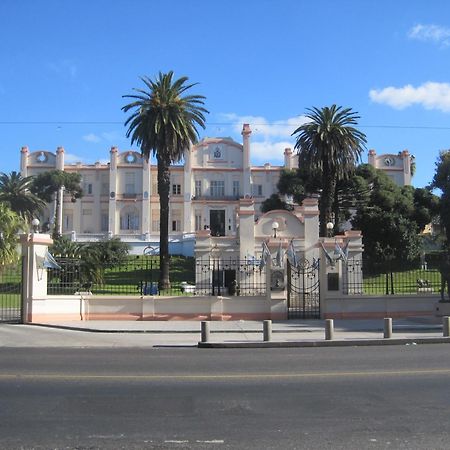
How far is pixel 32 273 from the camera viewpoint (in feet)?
70.3

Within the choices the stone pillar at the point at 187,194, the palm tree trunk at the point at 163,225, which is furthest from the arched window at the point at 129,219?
the palm tree trunk at the point at 163,225

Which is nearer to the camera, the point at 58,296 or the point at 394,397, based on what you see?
the point at 394,397

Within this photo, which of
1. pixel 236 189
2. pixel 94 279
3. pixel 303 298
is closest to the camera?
pixel 303 298

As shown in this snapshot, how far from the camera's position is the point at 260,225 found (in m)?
44.4

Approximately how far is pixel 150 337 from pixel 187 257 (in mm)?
54447

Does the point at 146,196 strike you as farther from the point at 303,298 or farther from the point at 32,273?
the point at 32,273

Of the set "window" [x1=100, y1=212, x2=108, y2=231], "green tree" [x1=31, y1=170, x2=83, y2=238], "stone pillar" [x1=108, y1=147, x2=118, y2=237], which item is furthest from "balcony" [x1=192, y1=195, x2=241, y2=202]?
"green tree" [x1=31, y1=170, x2=83, y2=238]

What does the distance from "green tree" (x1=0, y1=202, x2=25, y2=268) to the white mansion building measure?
50763 millimetres

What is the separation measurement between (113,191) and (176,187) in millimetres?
9696

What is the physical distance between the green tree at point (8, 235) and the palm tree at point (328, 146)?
21.5m

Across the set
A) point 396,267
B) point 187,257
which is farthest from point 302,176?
point 396,267

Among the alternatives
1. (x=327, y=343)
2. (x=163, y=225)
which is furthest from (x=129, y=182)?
(x=327, y=343)

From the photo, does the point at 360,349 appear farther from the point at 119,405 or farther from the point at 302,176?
the point at 302,176

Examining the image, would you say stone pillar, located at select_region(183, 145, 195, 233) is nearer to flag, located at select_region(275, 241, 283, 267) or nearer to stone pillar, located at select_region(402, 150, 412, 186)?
stone pillar, located at select_region(402, 150, 412, 186)
